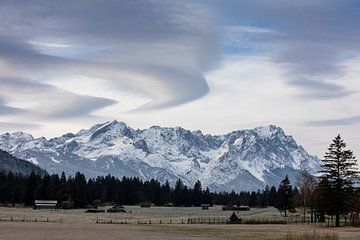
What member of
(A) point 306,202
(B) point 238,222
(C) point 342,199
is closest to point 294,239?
(C) point 342,199

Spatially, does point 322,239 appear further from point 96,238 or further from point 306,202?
point 306,202

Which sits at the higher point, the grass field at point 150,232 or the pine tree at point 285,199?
the pine tree at point 285,199

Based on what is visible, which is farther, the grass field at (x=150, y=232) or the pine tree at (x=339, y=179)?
the pine tree at (x=339, y=179)

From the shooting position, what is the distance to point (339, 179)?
110812 millimetres

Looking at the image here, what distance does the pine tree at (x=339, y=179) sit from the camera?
361 feet

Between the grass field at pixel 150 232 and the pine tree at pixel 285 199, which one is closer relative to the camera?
the grass field at pixel 150 232

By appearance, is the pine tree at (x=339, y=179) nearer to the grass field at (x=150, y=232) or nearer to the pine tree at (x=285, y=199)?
the grass field at (x=150, y=232)

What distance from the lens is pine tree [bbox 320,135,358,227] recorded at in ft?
361

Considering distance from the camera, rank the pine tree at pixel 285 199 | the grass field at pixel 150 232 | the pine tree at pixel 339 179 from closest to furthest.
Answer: the grass field at pixel 150 232 → the pine tree at pixel 339 179 → the pine tree at pixel 285 199

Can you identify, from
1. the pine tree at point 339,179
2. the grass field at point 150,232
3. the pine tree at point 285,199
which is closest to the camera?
the grass field at point 150,232

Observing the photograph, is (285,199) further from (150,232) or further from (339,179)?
(150,232)

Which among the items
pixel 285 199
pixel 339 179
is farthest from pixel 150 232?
pixel 285 199

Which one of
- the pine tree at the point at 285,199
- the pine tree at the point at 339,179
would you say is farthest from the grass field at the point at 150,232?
the pine tree at the point at 285,199

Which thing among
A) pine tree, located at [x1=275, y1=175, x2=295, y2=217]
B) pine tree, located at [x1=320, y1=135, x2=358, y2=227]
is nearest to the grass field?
pine tree, located at [x1=320, y1=135, x2=358, y2=227]
